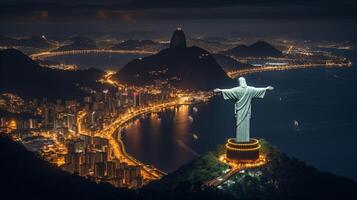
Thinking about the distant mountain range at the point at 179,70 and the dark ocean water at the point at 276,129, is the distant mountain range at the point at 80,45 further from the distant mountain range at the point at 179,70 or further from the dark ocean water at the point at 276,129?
the dark ocean water at the point at 276,129

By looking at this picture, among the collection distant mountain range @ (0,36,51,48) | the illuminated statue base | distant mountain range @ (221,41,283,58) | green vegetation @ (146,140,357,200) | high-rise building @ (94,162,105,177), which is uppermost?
distant mountain range @ (0,36,51,48)

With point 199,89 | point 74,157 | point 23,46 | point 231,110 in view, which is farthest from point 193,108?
point 23,46

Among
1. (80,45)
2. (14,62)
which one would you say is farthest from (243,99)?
(80,45)

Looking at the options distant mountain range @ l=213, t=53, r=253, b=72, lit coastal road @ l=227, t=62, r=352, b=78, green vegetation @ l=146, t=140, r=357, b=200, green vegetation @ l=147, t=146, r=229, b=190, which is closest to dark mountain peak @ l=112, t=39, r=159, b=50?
distant mountain range @ l=213, t=53, r=253, b=72

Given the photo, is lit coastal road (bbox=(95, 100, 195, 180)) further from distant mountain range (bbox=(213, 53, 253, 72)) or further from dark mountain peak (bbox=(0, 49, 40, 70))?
distant mountain range (bbox=(213, 53, 253, 72))

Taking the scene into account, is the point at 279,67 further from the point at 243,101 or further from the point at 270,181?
the point at 270,181

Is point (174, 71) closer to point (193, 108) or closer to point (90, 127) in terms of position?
point (193, 108)

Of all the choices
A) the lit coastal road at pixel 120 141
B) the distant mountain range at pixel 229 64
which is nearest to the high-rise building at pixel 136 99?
the lit coastal road at pixel 120 141
